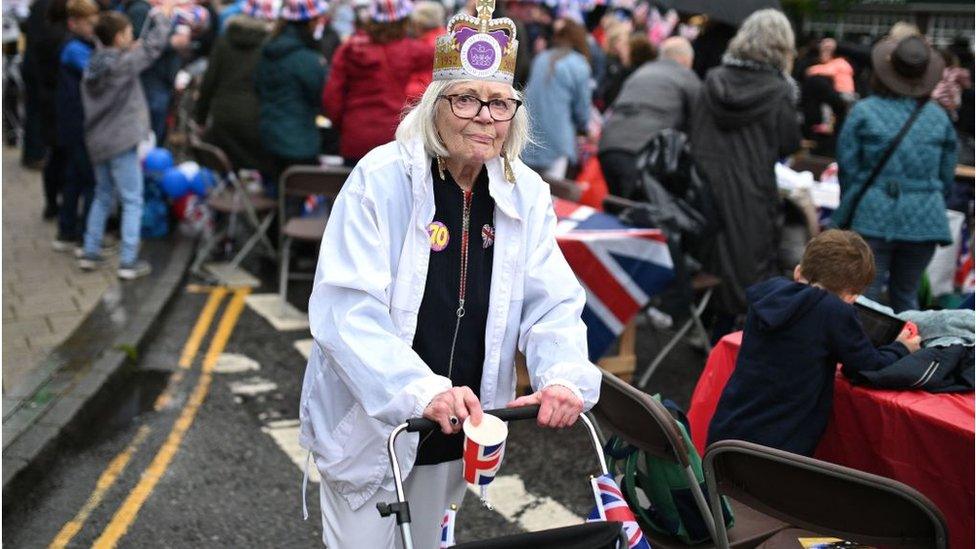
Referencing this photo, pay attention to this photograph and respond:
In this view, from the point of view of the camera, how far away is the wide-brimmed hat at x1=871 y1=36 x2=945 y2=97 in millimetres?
6121

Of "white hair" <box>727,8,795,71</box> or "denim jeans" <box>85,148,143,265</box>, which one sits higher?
"white hair" <box>727,8,795,71</box>

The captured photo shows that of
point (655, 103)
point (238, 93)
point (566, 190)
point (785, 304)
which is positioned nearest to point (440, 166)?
point (785, 304)

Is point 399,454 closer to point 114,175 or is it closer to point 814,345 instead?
point 814,345

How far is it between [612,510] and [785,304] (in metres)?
1.45

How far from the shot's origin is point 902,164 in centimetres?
632

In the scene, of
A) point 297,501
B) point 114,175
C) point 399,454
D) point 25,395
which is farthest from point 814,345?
point 114,175

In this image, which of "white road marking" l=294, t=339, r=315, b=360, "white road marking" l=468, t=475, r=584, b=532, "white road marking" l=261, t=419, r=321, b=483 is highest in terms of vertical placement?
"white road marking" l=468, t=475, r=584, b=532

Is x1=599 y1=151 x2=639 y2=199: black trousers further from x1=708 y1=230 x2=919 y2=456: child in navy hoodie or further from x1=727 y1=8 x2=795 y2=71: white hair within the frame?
x1=708 y1=230 x2=919 y2=456: child in navy hoodie

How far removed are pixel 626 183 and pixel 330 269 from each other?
18.0ft

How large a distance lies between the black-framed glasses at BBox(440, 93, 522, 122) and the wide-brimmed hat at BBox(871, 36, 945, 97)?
390 centimetres

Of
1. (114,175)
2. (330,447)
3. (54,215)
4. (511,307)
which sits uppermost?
(511,307)

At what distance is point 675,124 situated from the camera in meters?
7.88

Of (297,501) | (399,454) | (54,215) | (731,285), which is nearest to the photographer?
(399,454)

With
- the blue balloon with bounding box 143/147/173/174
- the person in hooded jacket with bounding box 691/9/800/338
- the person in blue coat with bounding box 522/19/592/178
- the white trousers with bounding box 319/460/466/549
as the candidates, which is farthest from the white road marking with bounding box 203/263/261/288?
the white trousers with bounding box 319/460/466/549
